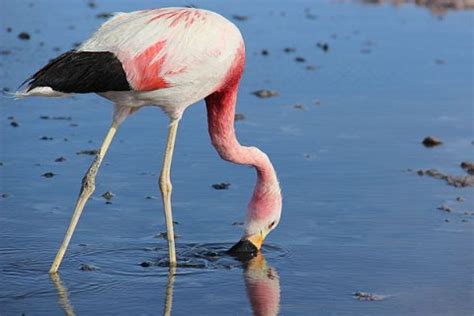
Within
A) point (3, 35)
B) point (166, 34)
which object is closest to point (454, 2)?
point (3, 35)

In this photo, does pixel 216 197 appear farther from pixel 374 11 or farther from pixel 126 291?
pixel 374 11

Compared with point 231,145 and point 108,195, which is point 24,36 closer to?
Answer: point 108,195

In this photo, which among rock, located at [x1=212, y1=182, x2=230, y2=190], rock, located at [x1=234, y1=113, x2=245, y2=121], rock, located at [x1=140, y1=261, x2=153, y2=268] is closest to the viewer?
rock, located at [x1=140, y1=261, x2=153, y2=268]

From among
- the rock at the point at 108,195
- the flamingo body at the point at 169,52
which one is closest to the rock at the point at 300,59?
the rock at the point at 108,195

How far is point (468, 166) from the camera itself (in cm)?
973

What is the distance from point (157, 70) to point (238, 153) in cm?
91

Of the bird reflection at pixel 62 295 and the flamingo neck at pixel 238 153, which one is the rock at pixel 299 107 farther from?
the bird reflection at pixel 62 295

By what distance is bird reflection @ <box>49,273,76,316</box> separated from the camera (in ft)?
21.1

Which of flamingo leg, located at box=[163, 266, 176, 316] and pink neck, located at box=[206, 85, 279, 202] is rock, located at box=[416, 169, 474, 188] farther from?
flamingo leg, located at box=[163, 266, 176, 316]

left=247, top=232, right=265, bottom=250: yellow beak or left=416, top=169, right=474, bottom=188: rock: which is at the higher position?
left=247, top=232, right=265, bottom=250: yellow beak

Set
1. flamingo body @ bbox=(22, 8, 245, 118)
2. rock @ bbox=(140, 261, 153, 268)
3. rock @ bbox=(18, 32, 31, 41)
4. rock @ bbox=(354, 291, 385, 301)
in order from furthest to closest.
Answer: rock @ bbox=(18, 32, 31, 41) → rock @ bbox=(140, 261, 153, 268) → flamingo body @ bbox=(22, 8, 245, 118) → rock @ bbox=(354, 291, 385, 301)

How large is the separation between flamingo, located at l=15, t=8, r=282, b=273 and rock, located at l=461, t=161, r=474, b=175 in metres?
2.54

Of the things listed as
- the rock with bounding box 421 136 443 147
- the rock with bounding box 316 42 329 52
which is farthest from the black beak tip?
the rock with bounding box 316 42 329 52

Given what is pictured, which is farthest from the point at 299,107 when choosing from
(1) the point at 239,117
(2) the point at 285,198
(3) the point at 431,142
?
(2) the point at 285,198
